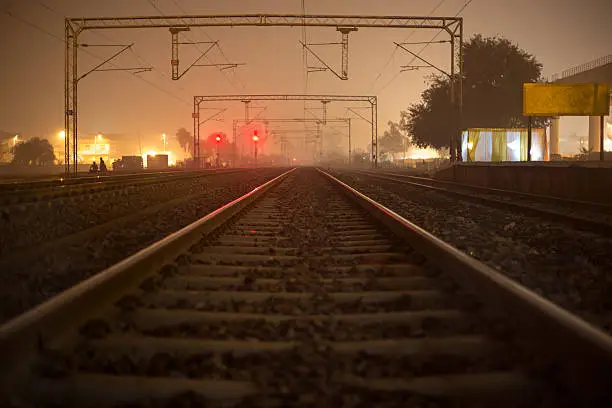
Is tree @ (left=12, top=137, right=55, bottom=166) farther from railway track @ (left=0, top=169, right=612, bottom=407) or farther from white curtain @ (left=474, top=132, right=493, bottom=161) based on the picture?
railway track @ (left=0, top=169, right=612, bottom=407)

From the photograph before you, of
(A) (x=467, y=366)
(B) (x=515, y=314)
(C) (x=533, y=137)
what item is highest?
(C) (x=533, y=137)

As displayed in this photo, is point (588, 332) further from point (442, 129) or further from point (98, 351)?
point (442, 129)

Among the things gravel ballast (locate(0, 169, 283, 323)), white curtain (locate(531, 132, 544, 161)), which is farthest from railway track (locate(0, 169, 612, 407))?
white curtain (locate(531, 132, 544, 161))

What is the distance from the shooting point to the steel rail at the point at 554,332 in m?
1.72

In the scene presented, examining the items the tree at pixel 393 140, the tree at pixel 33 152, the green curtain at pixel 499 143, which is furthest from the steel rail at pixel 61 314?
the tree at pixel 393 140

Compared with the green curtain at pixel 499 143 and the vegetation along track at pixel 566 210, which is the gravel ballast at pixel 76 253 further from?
the green curtain at pixel 499 143

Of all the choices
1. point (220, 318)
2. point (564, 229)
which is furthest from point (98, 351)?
point (564, 229)

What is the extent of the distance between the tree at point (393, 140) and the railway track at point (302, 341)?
144 meters

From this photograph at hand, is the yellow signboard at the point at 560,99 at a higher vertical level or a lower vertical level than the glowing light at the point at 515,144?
higher

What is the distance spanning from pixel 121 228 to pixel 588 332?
6.88 m

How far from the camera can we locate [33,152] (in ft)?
219

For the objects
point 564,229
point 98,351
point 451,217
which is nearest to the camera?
point 98,351

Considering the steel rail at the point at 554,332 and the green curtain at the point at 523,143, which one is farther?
the green curtain at the point at 523,143

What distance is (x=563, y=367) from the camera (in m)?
1.88
